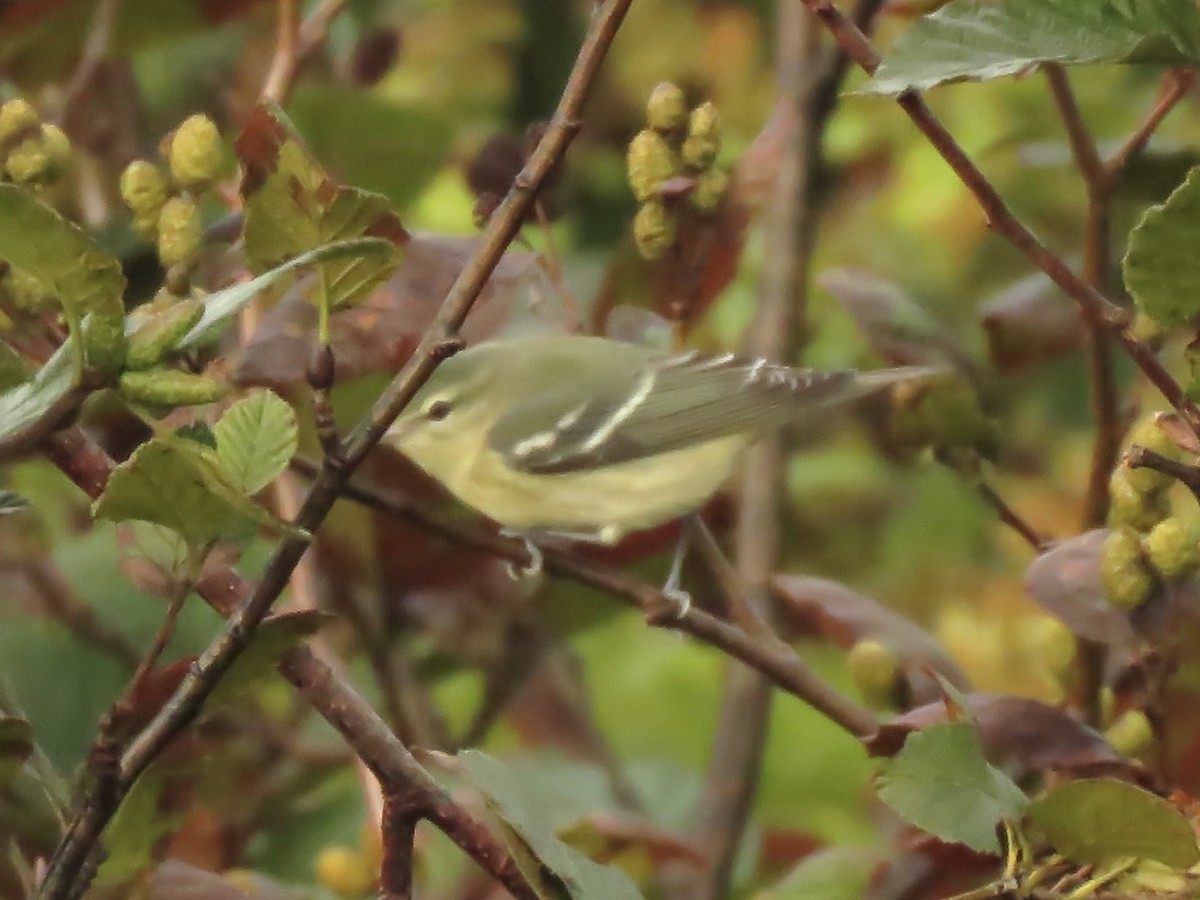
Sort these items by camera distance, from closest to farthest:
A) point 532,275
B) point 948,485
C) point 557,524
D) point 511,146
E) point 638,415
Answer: point 532,275
point 511,146
point 557,524
point 638,415
point 948,485

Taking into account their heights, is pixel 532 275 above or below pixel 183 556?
above

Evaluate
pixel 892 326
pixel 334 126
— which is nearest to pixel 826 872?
pixel 892 326

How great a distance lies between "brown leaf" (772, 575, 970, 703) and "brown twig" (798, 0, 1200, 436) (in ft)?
0.68

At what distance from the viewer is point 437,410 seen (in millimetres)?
1310

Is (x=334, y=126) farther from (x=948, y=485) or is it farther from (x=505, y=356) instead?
(x=948, y=485)

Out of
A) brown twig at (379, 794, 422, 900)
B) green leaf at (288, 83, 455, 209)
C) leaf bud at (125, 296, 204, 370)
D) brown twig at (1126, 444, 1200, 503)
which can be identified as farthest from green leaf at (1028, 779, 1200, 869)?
green leaf at (288, 83, 455, 209)

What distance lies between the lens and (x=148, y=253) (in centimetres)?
90

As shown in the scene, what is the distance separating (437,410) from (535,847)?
0.81m

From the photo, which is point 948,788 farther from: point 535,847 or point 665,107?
point 665,107

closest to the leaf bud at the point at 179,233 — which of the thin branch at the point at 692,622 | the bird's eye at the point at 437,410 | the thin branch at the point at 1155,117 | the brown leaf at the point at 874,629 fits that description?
the thin branch at the point at 692,622

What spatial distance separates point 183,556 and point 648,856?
389 millimetres

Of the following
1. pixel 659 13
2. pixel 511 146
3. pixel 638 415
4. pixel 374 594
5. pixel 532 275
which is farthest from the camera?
pixel 659 13

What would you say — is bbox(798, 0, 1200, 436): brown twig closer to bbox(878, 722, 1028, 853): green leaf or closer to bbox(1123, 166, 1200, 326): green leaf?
bbox(1123, 166, 1200, 326): green leaf

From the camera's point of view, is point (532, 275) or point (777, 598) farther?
point (777, 598)
